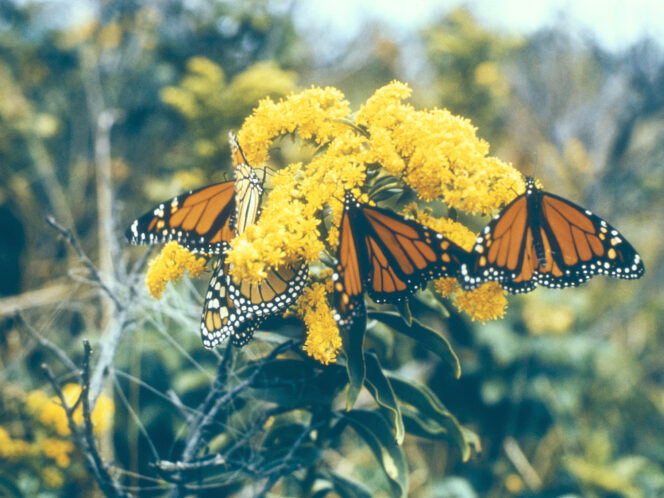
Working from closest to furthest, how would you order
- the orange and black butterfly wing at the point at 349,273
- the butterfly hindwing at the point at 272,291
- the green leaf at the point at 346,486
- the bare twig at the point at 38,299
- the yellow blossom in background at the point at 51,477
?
1. the orange and black butterfly wing at the point at 349,273
2. the butterfly hindwing at the point at 272,291
3. the green leaf at the point at 346,486
4. the yellow blossom in background at the point at 51,477
5. the bare twig at the point at 38,299

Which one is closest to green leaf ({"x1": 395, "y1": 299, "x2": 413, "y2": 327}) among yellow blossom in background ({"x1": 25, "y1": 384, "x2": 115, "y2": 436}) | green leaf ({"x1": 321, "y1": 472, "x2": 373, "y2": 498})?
green leaf ({"x1": 321, "y1": 472, "x2": 373, "y2": 498})

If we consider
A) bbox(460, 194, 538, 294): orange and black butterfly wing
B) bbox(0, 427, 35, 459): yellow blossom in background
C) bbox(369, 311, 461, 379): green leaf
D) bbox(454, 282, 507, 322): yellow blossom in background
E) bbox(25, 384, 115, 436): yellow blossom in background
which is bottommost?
bbox(0, 427, 35, 459): yellow blossom in background

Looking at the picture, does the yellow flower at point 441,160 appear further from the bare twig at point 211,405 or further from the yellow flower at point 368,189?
the bare twig at point 211,405

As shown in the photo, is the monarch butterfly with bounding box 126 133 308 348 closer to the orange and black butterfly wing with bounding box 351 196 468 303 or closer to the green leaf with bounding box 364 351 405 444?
the orange and black butterfly wing with bounding box 351 196 468 303

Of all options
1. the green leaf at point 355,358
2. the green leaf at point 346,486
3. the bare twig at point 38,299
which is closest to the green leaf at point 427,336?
the green leaf at point 355,358

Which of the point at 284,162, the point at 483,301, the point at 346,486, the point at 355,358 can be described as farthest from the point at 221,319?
the point at 284,162
